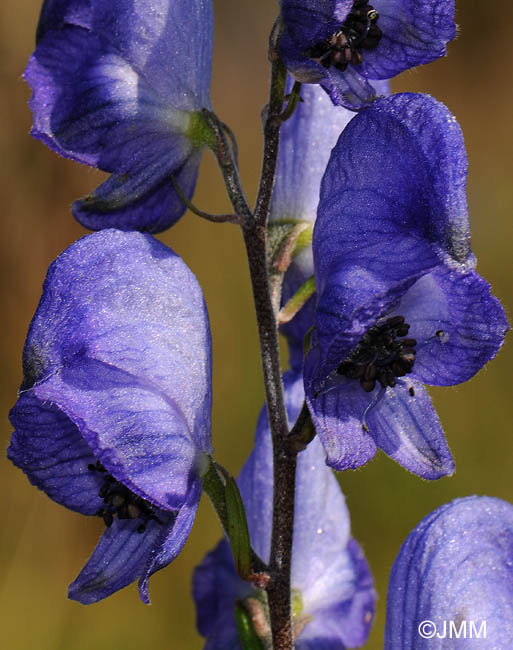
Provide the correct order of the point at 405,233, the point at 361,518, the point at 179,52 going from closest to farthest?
the point at 405,233, the point at 179,52, the point at 361,518

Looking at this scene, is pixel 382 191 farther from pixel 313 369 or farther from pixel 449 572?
pixel 449 572

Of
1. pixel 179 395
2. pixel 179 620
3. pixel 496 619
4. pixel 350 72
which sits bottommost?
pixel 179 620

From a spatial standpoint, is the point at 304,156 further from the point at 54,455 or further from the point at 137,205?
the point at 54,455

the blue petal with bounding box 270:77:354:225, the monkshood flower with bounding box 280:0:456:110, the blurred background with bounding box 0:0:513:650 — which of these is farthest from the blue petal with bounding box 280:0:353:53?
the blurred background with bounding box 0:0:513:650

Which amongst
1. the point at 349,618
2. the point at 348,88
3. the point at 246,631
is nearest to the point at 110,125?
the point at 348,88

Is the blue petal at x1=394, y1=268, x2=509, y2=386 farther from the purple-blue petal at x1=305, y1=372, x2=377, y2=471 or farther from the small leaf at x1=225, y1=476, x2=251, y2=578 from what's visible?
Answer: the small leaf at x1=225, y1=476, x2=251, y2=578

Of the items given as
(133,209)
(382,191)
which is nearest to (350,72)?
(382,191)

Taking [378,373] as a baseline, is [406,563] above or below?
below
